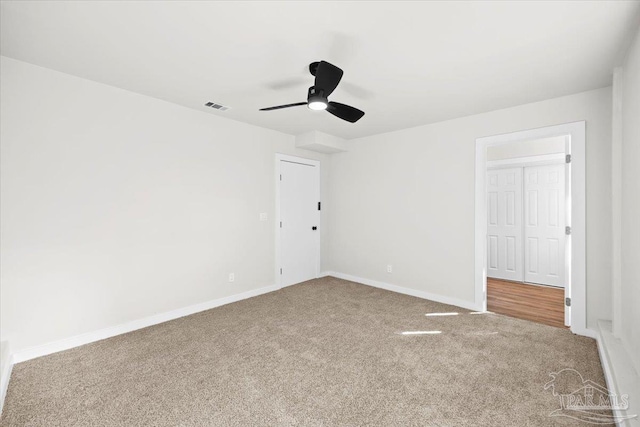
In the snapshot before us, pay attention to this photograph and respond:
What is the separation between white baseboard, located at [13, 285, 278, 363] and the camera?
2.44m

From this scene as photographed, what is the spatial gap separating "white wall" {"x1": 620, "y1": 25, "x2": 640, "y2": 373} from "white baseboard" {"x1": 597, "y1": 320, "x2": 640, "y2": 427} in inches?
2.4

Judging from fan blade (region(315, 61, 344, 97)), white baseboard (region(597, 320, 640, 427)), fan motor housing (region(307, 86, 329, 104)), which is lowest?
white baseboard (region(597, 320, 640, 427))

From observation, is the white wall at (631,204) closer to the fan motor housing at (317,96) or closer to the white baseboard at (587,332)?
the white baseboard at (587,332)

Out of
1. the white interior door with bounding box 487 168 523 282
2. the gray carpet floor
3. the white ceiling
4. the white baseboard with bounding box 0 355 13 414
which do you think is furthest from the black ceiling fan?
the white interior door with bounding box 487 168 523 282

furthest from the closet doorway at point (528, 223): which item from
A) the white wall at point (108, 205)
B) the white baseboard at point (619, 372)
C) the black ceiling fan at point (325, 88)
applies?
the white wall at point (108, 205)

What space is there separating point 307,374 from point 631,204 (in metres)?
2.70

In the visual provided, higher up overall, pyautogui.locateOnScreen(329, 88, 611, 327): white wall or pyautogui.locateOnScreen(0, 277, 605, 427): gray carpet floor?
pyautogui.locateOnScreen(329, 88, 611, 327): white wall

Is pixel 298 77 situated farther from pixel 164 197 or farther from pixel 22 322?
pixel 22 322

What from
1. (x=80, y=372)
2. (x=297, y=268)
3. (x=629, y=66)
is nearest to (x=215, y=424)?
(x=80, y=372)

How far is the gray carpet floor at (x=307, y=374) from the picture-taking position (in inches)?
70.6

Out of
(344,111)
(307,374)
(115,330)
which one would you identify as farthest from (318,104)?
(115,330)

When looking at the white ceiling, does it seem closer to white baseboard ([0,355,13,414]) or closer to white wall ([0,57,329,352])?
white wall ([0,57,329,352])

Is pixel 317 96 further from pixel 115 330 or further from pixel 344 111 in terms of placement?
pixel 115 330

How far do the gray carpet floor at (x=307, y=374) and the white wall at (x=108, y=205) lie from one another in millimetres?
378
